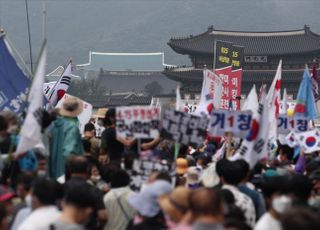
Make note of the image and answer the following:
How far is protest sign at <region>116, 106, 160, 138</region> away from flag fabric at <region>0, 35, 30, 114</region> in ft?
8.14

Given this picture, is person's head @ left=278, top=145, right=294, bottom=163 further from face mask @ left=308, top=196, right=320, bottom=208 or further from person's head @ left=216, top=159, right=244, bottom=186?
person's head @ left=216, top=159, right=244, bottom=186

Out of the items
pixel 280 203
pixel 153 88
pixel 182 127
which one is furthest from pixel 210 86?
pixel 153 88

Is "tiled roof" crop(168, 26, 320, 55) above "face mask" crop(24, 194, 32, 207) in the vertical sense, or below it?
above

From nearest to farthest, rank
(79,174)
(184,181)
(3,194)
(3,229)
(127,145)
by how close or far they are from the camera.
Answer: (3,229), (3,194), (79,174), (184,181), (127,145)

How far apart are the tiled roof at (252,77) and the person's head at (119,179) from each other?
126 feet

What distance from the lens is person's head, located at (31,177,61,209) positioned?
17.4 feet

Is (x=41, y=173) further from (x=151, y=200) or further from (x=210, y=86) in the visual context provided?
(x=210, y=86)

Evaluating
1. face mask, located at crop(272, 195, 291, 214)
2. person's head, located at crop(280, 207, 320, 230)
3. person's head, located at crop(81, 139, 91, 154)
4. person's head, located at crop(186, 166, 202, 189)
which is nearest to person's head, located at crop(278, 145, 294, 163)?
person's head, located at crop(81, 139, 91, 154)

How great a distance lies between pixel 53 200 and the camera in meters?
5.36

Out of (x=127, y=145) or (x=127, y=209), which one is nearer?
(x=127, y=209)

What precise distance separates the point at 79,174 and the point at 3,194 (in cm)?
65

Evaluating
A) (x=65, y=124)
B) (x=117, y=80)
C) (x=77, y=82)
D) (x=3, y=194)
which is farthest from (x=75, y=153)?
(x=117, y=80)

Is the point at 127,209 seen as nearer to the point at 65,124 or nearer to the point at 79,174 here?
the point at 79,174

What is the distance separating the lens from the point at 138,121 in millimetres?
6664
